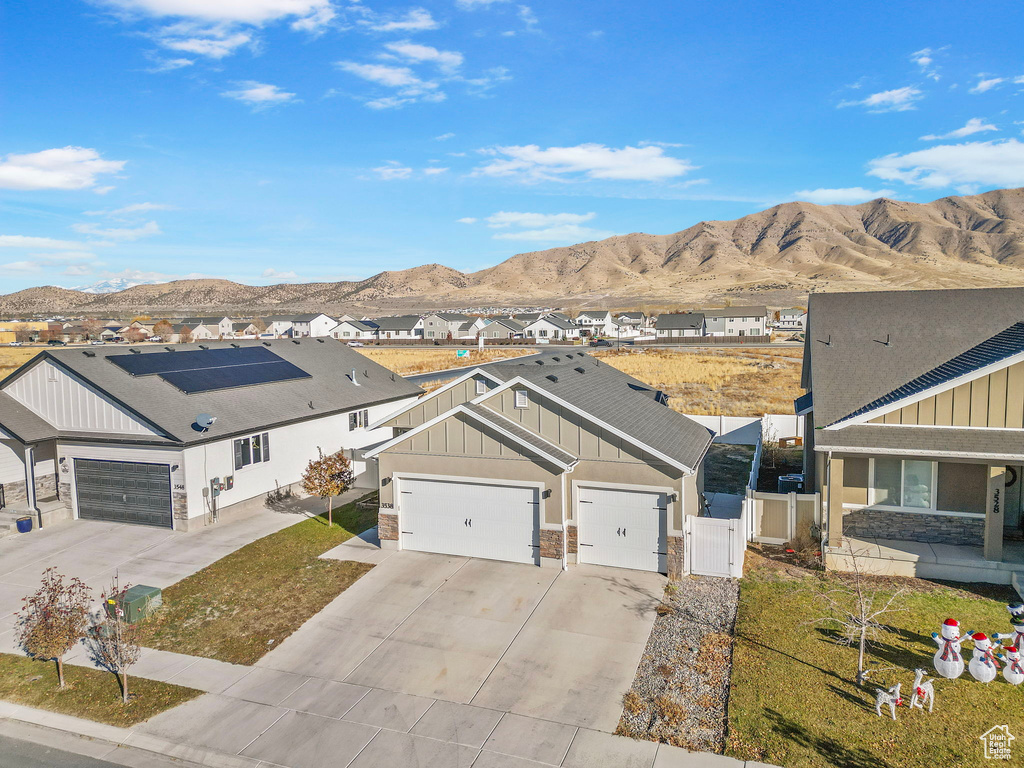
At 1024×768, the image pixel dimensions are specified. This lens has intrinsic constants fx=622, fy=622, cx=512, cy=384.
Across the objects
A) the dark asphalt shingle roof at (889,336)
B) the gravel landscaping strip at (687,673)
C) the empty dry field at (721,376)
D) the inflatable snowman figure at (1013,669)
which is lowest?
the gravel landscaping strip at (687,673)

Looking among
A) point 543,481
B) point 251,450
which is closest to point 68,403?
point 251,450

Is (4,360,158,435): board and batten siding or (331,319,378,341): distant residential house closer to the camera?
(4,360,158,435): board and batten siding

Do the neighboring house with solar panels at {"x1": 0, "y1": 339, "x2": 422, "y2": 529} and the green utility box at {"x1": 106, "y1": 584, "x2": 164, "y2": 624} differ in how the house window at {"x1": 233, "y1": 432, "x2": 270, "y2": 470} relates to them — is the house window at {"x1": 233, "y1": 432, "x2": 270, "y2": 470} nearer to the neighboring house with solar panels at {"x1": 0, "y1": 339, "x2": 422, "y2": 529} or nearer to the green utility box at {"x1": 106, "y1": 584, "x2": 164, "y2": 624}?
the neighboring house with solar panels at {"x1": 0, "y1": 339, "x2": 422, "y2": 529}

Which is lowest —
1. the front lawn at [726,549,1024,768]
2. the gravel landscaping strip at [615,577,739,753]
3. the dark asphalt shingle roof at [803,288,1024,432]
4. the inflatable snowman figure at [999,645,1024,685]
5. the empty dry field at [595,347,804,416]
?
the gravel landscaping strip at [615,577,739,753]

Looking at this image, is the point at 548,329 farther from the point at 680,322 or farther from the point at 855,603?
the point at 855,603

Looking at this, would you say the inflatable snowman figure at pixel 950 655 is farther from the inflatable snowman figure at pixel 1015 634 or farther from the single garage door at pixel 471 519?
the single garage door at pixel 471 519

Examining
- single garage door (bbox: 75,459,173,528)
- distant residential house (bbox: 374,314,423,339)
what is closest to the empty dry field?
single garage door (bbox: 75,459,173,528)

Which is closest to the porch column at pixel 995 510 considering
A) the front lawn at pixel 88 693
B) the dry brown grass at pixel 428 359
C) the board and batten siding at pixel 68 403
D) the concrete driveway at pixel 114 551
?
the front lawn at pixel 88 693
